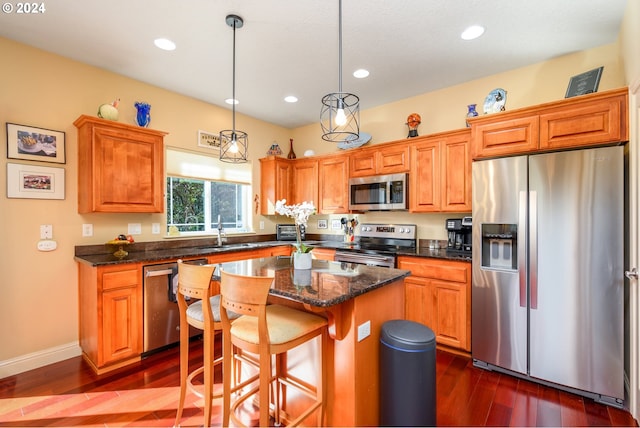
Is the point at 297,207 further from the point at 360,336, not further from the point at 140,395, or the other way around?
the point at 140,395

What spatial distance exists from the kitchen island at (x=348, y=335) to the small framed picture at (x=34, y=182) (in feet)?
7.99

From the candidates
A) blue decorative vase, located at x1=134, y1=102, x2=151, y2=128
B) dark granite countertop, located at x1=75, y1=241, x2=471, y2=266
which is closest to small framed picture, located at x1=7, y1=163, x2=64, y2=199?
dark granite countertop, located at x1=75, y1=241, x2=471, y2=266

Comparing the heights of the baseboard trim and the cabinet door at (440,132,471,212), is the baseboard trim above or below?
below

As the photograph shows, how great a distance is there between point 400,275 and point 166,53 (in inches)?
113

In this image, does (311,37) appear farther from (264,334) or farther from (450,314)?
(450,314)

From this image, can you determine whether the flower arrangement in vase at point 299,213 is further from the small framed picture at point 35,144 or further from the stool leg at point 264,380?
the small framed picture at point 35,144

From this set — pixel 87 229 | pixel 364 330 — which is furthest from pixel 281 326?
pixel 87 229

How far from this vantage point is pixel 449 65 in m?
3.02

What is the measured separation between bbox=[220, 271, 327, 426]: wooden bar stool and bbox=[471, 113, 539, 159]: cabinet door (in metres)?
2.15

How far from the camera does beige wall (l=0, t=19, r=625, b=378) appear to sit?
8.39 feet

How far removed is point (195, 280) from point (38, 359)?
2.27 meters

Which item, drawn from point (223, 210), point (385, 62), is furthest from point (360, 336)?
point (223, 210)

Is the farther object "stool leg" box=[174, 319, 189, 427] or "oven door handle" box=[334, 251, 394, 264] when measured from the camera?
"oven door handle" box=[334, 251, 394, 264]

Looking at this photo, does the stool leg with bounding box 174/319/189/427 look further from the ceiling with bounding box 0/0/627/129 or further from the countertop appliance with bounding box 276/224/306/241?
the countertop appliance with bounding box 276/224/306/241
